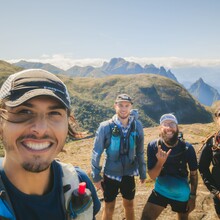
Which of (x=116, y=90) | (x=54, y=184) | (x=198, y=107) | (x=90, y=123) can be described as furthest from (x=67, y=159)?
(x=198, y=107)

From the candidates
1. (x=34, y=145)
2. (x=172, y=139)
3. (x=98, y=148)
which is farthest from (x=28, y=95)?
(x=98, y=148)

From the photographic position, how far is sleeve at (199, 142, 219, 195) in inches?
238

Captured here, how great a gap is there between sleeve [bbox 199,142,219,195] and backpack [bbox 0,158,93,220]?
4010mm

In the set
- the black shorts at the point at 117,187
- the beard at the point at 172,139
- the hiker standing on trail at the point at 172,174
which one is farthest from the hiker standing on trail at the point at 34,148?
the black shorts at the point at 117,187

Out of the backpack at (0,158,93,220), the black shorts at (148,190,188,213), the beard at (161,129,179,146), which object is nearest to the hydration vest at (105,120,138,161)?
the beard at (161,129,179,146)

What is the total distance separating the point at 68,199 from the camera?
104 inches

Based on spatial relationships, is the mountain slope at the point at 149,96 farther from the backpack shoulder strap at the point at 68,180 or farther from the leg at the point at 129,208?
the backpack shoulder strap at the point at 68,180

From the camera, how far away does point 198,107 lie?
186 meters

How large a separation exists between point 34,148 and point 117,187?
195 inches

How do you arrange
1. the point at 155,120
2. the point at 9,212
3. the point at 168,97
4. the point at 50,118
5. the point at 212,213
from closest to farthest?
1. the point at 9,212
2. the point at 50,118
3. the point at 212,213
4. the point at 155,120
5. the point at 168,97

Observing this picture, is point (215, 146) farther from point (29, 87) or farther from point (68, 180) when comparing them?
point (29, 87)

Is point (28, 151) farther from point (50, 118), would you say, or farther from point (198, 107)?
point (198, 107)

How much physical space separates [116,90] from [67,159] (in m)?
165

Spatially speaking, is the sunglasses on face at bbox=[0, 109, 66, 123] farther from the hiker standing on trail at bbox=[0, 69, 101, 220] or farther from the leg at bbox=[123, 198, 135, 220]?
the leg at bbox=[123, 198, 135, 220]
